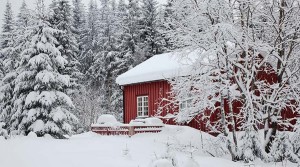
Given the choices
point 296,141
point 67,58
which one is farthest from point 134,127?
point 67,58

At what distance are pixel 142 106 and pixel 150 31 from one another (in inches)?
831

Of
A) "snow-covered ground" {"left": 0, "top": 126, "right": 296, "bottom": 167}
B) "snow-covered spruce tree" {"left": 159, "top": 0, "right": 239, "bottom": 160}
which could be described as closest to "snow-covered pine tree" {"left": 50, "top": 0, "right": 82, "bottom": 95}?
"snow-covered ground" {"left": 0, "top": 126, "right": 296, "bottom": 167}

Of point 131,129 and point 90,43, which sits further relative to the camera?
point 90,43

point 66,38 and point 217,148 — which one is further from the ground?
point 66,38

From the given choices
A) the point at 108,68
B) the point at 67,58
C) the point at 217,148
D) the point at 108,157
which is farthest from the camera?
the point at 108,68

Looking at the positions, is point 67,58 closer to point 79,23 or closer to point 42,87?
point 79,23

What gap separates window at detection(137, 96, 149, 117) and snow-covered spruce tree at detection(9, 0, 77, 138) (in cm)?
413

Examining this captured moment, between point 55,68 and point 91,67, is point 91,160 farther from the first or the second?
point 91,67

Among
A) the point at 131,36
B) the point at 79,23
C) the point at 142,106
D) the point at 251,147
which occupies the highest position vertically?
the point at 79,23

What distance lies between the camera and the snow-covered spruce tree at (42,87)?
18359 millimetres

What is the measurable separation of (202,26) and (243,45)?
144cm

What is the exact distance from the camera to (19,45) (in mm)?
25766

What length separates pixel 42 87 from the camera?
61.8ft

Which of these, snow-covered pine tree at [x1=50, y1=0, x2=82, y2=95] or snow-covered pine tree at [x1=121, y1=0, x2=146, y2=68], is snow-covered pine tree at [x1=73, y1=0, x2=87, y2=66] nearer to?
snow-covered pine tree at [x1=50, y1=0, x2=82, y2=95]
